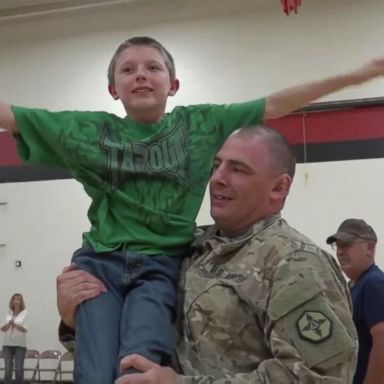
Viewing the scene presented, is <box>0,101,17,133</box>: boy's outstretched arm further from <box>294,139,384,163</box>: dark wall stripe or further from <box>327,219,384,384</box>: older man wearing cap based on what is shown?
<box>294,139,384,163</box>: dark wall stripe

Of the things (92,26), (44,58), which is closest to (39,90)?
(44,58)

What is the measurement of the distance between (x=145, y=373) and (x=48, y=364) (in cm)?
727

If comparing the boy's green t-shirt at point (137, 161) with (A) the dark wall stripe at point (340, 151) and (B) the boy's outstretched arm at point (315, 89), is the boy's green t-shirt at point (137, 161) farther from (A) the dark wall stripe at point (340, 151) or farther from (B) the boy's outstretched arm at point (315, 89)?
(A) the dark wall stripe at point (340, 151)

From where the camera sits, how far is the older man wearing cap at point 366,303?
10.5 ft

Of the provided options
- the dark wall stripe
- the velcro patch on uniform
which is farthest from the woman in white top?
the velcro patch on uniform

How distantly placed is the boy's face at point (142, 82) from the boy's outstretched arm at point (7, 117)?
333 mm

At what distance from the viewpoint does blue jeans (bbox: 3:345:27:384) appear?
8297 millimetres

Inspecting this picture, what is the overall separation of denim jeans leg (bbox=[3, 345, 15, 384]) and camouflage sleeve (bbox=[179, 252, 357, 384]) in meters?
7.29

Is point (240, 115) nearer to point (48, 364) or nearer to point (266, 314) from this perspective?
point (266, 314)

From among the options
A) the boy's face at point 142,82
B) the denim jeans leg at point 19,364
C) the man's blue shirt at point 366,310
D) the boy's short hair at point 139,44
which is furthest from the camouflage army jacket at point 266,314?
the denim jeans leg at point 19,364

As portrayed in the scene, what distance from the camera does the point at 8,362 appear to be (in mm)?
8344

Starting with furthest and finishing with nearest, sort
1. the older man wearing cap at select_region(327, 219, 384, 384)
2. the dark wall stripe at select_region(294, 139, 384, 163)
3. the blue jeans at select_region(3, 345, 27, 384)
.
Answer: the blue jeans at select_region(3, 345, 27, 384), the dark wall stripe at select_region(294, 139, 384, 163), the older man wearing cap at select_region(327, 219, 384, 384)

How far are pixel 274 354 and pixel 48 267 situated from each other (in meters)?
7.40

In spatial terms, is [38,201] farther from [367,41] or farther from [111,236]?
[111,236]
